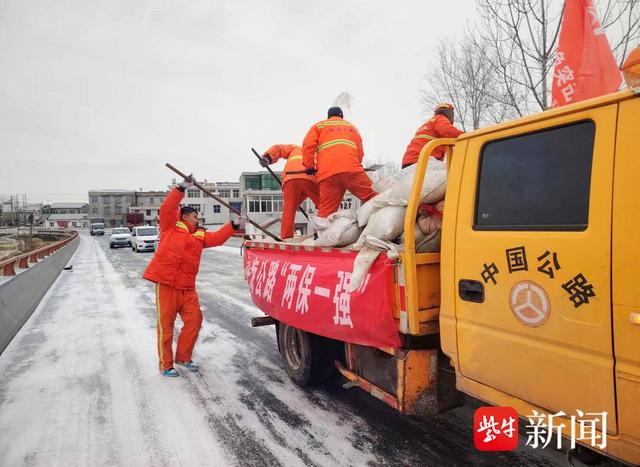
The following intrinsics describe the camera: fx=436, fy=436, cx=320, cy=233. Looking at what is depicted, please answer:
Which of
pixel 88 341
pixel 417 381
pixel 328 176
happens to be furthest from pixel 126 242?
pixel 417 381

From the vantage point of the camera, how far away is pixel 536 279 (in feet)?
6.80

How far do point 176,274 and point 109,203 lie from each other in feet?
427

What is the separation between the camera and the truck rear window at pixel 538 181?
1989 millimetres

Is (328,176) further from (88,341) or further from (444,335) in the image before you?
(88,341)

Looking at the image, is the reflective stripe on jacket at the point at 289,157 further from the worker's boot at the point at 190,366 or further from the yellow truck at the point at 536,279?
the yellow truck at the point at 536,279

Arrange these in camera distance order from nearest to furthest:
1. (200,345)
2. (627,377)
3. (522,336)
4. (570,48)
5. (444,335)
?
(627,377) → (522,336) → (444,335) → (570,48) → (200,345)

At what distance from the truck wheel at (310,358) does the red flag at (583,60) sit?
3.60 m

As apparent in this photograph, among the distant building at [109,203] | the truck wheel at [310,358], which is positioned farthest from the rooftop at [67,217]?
the truck wheel at [310,358]

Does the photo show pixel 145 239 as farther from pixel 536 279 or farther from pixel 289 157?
pixel 536 279

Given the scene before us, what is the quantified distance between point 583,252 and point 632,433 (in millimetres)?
751

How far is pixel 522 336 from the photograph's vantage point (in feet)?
7.06

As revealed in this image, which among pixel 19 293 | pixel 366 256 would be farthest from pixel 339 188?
pixel 19 293

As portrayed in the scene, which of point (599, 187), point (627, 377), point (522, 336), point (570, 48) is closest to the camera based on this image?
point (627, 377)

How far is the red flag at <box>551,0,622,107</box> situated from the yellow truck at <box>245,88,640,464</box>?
2.75 metres
